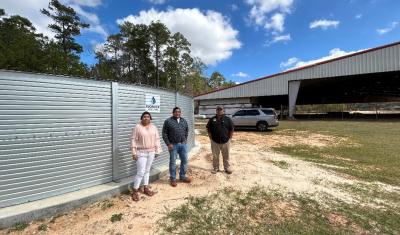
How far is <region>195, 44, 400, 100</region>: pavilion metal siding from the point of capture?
24.6 metres

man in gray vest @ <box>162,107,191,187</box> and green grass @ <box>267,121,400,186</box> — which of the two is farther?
green grass @ <box>267,121,400,186</box>

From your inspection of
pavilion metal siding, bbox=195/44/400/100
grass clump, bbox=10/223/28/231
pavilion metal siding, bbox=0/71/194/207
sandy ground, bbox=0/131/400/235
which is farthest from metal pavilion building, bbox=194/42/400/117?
grass clump, bbox=10/223/28/231

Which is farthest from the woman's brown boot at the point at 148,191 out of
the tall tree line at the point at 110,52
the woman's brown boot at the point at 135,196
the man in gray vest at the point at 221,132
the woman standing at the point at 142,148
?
the tall tree line at the point at 110,52

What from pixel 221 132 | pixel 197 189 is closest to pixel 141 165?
pixel 197 189

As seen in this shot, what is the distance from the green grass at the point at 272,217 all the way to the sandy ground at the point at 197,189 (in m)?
0.34

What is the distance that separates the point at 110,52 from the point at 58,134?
57770 mm

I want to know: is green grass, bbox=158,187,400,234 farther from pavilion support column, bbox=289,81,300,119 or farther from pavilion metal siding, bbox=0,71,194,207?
pavilion support column, bbox=289,81,300,119

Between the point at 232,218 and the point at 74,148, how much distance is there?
3.27 meters

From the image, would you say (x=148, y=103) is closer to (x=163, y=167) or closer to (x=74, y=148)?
(x=163, y=167)

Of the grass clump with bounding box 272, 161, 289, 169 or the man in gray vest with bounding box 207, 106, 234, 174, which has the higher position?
the man in gray vest with bounding box 207, 106, 234, 174

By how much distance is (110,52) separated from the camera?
58438mm

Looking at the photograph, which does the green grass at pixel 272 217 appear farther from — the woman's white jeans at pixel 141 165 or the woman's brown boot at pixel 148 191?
the woman's white jeans at pixel 141 165

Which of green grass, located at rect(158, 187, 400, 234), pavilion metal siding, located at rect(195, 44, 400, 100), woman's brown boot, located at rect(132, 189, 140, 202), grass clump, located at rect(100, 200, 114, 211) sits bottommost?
green grass, located at rect(158, 187, 400, 234)

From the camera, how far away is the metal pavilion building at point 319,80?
25062 mm
